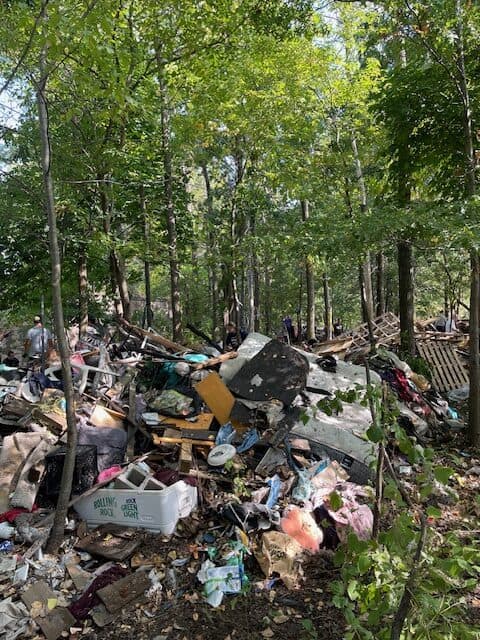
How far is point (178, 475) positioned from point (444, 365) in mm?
8268

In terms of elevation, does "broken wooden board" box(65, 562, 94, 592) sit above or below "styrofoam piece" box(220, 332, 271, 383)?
A: below

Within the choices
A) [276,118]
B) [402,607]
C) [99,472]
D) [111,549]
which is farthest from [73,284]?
[402,607]

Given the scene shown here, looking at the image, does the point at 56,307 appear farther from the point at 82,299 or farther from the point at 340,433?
the point at 82,299

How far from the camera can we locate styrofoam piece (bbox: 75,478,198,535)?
450 centimetres

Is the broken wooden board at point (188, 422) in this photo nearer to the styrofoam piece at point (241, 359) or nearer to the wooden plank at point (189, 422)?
the wooden plank at point (189, 422)

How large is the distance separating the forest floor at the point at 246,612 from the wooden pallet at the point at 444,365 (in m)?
7.33

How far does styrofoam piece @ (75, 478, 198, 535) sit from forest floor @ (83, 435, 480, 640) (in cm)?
37

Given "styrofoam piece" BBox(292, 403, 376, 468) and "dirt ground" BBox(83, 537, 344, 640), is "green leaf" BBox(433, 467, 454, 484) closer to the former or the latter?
"dirt ground" BBox(83, 537, 344, 640)

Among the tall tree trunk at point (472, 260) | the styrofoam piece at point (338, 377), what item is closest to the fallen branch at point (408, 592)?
the tall tree trunk at point (472, 260)

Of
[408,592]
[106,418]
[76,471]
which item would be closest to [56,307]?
[76,471]

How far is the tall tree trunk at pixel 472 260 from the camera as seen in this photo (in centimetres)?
575

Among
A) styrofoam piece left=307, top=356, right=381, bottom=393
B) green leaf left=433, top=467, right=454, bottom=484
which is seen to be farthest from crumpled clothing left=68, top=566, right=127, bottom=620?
styrofoam piece left=307, top=356, right=381, bottom=393

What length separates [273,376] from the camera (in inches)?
260

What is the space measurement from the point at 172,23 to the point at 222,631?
8.70 meters
